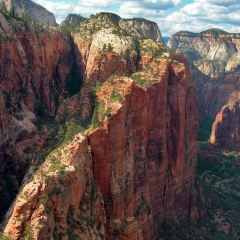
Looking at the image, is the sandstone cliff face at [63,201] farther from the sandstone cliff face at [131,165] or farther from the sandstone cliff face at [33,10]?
the sandstone cliff face at [33,10]

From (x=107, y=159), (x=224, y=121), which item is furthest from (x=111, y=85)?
(x=224, y=121)

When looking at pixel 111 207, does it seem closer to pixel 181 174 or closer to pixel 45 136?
pixel 45 136

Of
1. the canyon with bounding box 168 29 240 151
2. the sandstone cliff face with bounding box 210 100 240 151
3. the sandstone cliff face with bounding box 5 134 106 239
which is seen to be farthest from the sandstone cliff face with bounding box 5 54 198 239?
the canyon with bounding box 168 29 240 151

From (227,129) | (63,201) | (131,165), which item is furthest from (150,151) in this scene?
(227,129)

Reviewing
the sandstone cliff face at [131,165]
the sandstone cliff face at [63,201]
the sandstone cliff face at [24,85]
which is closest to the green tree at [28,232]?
the sandstone cliff face at [63,201]

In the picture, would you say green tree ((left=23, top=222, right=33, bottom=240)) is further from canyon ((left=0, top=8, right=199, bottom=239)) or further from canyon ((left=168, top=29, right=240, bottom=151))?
canyon ((left=168, top=29, right=240, bottom=151))

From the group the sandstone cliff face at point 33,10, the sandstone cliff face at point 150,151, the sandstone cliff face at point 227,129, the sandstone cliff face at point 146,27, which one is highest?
the sandstone cliff face at point 33,10
